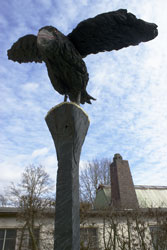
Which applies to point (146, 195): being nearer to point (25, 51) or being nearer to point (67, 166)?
point (25, 51)

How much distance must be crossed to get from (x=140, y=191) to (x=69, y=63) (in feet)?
45.9

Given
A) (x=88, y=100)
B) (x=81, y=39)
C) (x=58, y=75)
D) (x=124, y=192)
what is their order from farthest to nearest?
1. (x=124, y=192)
2. (x=88, y=100)
3. (x=81, y=39)
4. (x=58, y=75)

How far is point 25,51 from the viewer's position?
317 centimetres

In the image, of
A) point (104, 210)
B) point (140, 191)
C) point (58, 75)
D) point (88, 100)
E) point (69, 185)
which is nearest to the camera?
point (69, 185)

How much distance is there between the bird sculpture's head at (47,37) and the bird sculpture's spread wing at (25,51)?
2.55 feet

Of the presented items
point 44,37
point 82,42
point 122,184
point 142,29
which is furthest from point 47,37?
point 122,184

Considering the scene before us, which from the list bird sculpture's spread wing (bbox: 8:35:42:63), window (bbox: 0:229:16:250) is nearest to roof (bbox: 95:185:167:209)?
window (bbox: 0:229:16:250)

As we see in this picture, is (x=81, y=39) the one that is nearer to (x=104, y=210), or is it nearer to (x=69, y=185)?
(x=69, y=185)

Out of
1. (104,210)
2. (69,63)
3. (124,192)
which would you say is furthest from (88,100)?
(124,192)

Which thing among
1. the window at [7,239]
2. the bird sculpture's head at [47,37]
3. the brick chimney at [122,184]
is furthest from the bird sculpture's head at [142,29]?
the brick chimney at [122,184]

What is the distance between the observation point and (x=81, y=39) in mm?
2531

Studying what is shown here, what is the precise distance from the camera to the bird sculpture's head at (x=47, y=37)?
2092 mm

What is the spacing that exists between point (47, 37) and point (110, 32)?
0.81 m

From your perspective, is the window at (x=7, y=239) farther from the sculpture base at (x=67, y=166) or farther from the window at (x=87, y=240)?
the sculpture base at (x=67, y=166)
